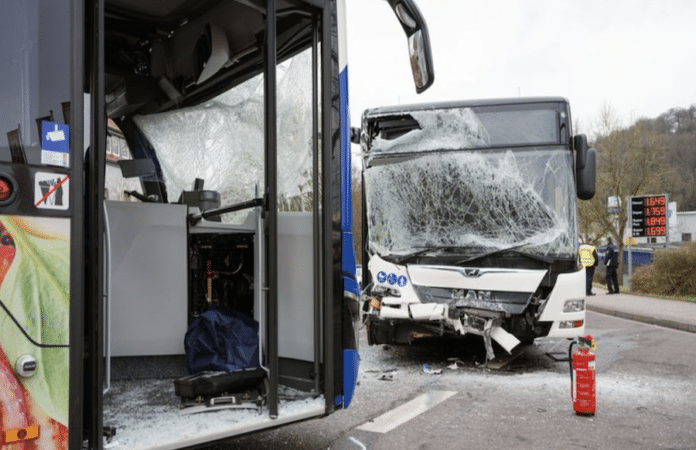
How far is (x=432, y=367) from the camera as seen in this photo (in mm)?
7473

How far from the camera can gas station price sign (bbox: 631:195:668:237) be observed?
20.1m

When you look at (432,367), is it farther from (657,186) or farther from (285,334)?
(657,186)

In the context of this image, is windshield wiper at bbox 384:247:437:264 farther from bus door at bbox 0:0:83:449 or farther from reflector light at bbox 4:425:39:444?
reflector light at bbox 4:425:39:444

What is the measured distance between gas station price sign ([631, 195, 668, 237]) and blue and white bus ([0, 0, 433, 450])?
18.2m

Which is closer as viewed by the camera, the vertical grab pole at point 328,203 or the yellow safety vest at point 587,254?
the vertical grab pole at point 328,203

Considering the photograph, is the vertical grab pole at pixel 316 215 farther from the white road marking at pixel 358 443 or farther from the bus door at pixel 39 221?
the bus door at pixel 39 221

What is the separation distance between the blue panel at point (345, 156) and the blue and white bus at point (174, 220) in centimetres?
2

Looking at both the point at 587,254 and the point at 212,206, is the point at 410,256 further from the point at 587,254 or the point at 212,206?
the point at 587,254

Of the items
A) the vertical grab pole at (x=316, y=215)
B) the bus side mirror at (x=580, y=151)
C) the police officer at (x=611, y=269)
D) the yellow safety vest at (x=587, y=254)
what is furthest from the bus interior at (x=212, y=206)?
the police officer at (x=611, y=269)

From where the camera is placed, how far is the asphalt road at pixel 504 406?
4559 mm

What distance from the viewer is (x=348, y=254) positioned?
3697mm

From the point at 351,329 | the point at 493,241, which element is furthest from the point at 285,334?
the point at 493,241

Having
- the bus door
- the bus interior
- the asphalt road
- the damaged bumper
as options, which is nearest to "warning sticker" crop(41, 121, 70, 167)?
the bus door

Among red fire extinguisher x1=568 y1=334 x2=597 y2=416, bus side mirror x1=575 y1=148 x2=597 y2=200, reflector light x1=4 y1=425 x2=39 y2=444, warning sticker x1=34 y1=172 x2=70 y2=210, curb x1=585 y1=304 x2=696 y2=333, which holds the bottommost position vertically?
curb x1=585 y1=304 x2=696 y2=333
